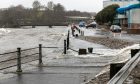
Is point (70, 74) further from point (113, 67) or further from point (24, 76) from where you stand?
point (113, 67)

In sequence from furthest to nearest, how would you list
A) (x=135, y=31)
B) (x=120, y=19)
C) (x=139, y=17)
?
Result: (x=120, y=19)
(x=139, y=17)
(x=135, y=31)

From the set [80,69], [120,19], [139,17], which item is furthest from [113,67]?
[120,19]

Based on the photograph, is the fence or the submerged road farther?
the fence

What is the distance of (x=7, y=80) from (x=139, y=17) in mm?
65236

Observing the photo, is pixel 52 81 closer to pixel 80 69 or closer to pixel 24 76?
pixel 24 76

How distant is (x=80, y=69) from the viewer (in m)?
16.6

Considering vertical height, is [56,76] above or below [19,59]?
below

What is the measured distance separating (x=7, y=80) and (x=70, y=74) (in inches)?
98.4

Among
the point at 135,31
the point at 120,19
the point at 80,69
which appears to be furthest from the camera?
the point at 120,19

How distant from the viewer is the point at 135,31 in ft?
221

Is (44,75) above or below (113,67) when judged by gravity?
below

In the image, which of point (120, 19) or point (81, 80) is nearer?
point (81, 80)

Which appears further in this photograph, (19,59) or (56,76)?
(19,59)

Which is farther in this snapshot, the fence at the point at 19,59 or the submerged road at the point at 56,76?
the fence at the point at 19,59
